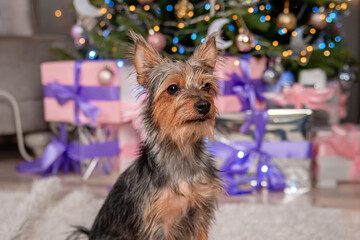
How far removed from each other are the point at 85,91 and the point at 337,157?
1.66 metres

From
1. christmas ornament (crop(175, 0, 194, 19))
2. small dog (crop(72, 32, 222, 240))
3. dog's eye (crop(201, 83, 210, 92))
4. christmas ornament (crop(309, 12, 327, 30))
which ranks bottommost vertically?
small dog (crop(72, 32, 222, 240))

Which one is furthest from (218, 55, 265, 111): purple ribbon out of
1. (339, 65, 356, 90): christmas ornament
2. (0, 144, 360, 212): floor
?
(339, 65, 356, 90): christmas ornament

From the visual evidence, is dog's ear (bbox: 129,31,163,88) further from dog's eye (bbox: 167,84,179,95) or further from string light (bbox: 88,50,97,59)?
string light (bbox: 88,50,97,59)

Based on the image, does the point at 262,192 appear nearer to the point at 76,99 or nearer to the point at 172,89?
the point at 76,99

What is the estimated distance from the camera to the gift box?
8.60 feet

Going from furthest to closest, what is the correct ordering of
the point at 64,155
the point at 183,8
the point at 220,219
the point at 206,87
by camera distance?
the point at 64,155 → the point at 183,8 → the point at 220,219 → the point at 206,87

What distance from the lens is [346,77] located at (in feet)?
9.61

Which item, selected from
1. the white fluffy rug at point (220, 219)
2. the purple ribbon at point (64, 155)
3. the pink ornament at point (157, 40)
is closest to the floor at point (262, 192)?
the purple ribbon at point (64, 155)

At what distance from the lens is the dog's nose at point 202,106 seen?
4.25 feet

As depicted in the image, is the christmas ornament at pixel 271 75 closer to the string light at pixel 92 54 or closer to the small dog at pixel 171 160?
the string light at pixel 92 54

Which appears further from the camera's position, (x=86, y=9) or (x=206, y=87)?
(x=86, y=9)

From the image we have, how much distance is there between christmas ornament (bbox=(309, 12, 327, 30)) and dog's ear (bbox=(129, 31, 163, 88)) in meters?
1.72

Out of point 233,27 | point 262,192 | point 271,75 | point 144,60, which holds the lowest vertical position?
point 262,192

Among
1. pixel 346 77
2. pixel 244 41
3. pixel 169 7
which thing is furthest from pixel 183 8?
pixel 346 77
